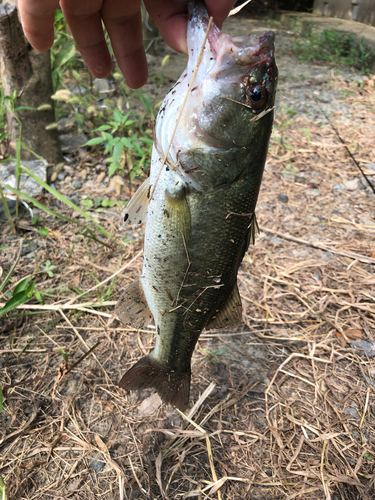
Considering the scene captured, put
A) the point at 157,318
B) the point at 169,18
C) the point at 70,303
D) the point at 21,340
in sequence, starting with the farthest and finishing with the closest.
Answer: the point at 70,303 → the point at 21,340 → the point at 157,318 → the point at 169,18

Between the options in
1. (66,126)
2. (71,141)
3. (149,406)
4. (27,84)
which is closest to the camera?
(149,406)

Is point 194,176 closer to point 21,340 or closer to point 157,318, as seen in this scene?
point 157,318

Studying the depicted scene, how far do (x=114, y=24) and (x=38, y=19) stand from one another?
54 cm

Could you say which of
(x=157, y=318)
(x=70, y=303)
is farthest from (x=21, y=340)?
(x=157, y=318)

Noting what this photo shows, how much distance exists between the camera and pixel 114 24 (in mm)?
1838

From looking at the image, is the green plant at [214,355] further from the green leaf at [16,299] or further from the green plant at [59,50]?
the green plant at [59,50]

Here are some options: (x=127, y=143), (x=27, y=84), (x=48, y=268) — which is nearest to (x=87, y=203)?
(x=127, y=143)

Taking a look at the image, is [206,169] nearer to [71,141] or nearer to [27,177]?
[27,177]

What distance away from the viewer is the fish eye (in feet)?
4.56

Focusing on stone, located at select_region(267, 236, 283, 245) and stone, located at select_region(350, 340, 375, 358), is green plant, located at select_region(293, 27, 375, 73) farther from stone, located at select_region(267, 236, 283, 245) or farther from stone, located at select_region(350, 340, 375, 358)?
stone, located at select_region(350, 340, 375, 358)

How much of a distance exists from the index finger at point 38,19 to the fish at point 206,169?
0.54 metres

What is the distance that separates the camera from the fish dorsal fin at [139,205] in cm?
162

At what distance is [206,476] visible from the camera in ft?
6.38

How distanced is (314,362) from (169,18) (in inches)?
88.6
